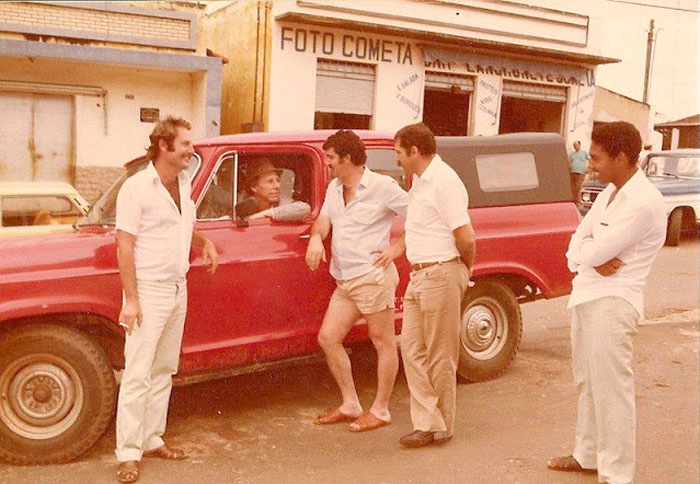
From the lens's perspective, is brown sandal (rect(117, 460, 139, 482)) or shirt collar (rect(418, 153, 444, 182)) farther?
shirt collar (rect(418, 153, 444, 182))

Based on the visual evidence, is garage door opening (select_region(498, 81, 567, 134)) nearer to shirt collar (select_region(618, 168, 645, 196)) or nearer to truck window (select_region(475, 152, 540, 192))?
truck window (select_region(475, 152, 540, 192))

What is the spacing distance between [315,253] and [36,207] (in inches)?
A: 198

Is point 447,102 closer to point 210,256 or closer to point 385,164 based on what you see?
point 385,164

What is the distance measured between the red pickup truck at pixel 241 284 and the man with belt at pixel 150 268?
324mm

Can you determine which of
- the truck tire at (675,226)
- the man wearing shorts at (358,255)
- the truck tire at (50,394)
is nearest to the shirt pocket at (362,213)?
the man wearing shorts at (358,255)

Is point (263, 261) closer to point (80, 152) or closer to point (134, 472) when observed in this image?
point (134, 472)

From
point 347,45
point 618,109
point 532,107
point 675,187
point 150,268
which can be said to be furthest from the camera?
point 618,109

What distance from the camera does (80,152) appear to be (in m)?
15.4

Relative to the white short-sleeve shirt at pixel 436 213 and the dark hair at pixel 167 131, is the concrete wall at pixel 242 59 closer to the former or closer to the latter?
the white short-sleeve shirt at pixel 436 213

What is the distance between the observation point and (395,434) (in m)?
4.79

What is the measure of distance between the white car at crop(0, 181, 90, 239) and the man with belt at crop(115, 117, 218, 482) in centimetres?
428

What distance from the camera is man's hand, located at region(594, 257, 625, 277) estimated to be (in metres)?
3.76

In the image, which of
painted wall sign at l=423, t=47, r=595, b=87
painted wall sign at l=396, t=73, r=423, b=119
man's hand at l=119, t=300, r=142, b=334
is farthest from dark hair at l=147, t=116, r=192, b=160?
painted wall sign at l=423, t=47, r=595, b=87

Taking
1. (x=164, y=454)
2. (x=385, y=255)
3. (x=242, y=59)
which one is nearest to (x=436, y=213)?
(x=385, y=255)
